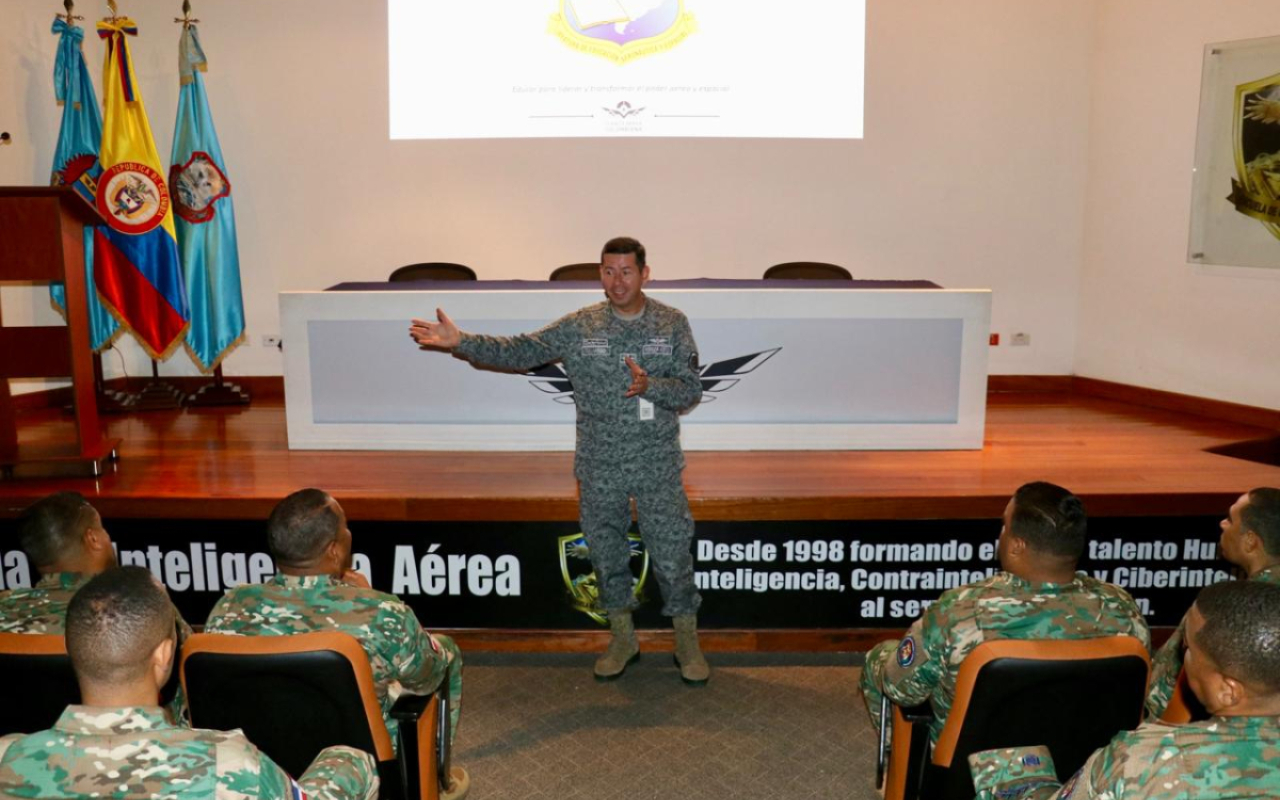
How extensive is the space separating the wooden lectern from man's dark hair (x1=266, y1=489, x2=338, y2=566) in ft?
7.96

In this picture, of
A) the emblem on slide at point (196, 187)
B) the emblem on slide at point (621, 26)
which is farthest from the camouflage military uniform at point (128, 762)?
the emblem on slide at point (621, 26)

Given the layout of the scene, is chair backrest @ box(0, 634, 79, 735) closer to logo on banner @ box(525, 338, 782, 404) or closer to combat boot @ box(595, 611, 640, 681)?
combat boot @ box(595, 611, 640, 681)

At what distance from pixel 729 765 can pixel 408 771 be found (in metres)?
1.08

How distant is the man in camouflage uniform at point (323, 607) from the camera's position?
7.18 ft

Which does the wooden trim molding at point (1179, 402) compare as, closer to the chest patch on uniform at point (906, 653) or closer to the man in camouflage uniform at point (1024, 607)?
the man in camouflage uniform at point (1024, 607)

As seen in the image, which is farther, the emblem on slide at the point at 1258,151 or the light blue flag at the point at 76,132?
the light blue flag at the point at 76,132

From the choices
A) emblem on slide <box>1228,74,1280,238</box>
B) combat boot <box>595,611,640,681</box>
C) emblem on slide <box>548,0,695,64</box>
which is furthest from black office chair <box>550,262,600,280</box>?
emblem on slide <box>1228,74,1280,238</box>

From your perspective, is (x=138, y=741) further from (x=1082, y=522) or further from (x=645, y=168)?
(x=645, y=168)

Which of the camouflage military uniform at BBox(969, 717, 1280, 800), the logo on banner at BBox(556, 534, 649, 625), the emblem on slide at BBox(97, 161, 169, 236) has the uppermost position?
the emblem on slide at BBox(97, 161, 169, 236)

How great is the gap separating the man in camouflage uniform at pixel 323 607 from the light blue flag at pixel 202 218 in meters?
4.21

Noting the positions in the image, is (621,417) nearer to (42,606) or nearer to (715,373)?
(715,373)

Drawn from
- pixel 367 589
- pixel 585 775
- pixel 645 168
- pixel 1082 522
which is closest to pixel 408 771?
pixel 367 589

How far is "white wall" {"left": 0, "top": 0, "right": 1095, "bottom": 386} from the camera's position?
21.3 feet

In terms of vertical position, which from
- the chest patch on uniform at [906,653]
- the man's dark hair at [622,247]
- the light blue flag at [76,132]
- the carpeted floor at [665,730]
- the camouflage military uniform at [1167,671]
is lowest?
the carpeted floor at [665,730]
